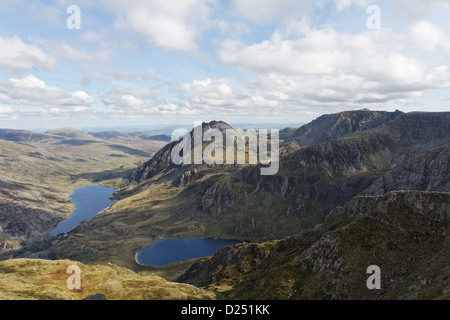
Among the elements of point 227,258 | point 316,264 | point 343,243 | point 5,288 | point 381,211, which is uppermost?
point 381,211

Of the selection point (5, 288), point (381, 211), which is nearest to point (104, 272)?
point (5, 288)

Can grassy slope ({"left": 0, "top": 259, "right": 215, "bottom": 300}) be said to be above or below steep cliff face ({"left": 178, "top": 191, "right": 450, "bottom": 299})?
below

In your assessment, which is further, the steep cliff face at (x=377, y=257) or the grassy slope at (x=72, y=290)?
the grassy slope at (x=72, y=290)

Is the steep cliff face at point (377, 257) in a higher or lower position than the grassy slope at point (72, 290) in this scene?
higher

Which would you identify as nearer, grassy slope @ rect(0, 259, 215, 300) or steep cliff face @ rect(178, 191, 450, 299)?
steep cliff face @ rect(178, 191, 450, 299)

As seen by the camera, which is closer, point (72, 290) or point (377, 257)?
point (377, 257)

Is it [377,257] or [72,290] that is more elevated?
[377,257]
